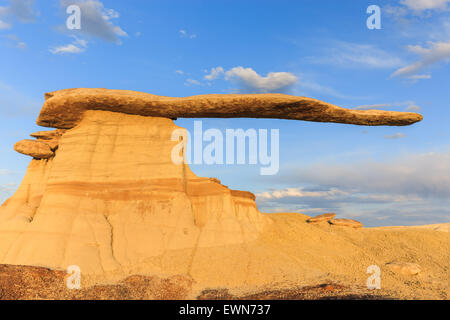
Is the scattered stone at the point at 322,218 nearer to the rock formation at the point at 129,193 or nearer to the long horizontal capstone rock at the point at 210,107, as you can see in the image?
the rock formation at the point at 129,193

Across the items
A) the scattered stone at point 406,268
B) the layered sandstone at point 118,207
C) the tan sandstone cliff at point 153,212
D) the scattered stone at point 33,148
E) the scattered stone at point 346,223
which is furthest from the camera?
the scattered stone at point 346,223

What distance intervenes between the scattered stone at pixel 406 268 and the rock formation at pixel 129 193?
6.06 m

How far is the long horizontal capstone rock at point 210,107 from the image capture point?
15336 mm

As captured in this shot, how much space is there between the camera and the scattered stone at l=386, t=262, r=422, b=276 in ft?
47.1

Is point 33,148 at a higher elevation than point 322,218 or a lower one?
higher

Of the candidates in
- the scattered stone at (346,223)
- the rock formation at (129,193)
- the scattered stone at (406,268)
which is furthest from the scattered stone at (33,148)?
the scattered stone at (406,268)

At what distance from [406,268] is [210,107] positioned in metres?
10.9

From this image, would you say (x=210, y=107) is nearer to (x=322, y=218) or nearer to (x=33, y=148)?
(x=33, y=148)

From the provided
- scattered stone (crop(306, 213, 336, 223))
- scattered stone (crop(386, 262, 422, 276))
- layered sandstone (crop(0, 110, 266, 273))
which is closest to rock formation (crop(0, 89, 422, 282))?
layered sandstone (crop(0, 110, 266, 273))

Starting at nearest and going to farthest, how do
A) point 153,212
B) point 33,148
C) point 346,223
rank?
point 153,212, point 33,148, point 346,223

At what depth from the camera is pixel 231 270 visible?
1312cm

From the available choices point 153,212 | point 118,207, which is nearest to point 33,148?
point 118,207

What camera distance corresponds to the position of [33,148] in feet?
58.6

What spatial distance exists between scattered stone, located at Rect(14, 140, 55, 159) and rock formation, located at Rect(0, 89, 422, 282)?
0.05m
